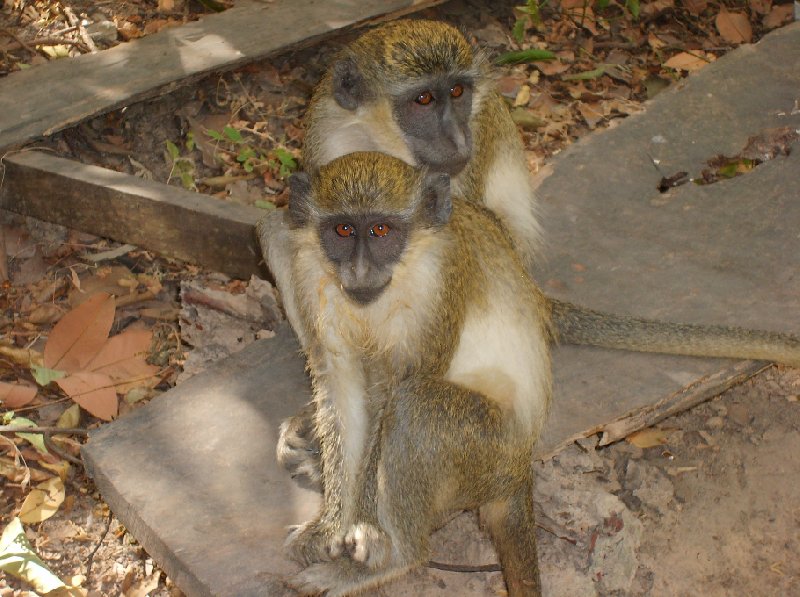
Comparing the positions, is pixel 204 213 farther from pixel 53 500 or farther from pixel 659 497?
pixel 659 497

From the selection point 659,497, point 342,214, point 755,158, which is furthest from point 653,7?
point 342,214

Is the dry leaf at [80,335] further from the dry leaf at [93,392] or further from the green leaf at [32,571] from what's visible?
the green leaf at [32,571]

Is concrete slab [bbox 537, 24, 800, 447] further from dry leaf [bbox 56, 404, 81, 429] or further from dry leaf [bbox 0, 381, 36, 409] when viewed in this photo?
dry leaf [bbox 0, 381, 36, 409]

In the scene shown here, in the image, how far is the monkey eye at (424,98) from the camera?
436cm

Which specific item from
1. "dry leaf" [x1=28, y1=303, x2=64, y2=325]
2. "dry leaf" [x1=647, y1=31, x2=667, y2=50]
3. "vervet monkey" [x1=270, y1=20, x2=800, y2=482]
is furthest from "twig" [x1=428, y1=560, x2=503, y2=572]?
"dry leaf" [x1=647, y1=31, x2=667, y2=50]

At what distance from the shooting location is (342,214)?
10.9 feet

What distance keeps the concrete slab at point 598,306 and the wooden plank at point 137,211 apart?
72 cm

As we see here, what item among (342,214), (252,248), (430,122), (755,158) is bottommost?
(755,158)

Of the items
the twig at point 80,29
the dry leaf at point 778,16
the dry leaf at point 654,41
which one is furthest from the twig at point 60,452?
the dry leaf at point 778,16

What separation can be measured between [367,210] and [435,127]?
1211mm

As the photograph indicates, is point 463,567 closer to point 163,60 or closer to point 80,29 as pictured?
point 163,60

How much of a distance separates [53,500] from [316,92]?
2205 millimetres

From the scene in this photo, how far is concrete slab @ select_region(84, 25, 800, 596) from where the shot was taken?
12.1 ft

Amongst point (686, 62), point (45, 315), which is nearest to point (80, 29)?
point (45, 315)
